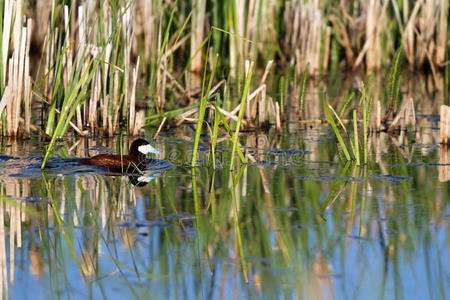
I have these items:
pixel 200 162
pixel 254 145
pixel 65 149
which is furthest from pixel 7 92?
pixel 254 145

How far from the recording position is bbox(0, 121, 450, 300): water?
3904 millimetres

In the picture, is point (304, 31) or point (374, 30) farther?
point (374, 30)

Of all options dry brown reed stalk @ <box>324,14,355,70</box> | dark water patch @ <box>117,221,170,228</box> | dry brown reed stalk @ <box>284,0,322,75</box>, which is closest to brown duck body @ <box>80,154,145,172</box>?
dark water patch @ <box>117,221,170,228</box>

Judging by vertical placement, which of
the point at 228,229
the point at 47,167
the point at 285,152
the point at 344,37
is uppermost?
the point at 344,37

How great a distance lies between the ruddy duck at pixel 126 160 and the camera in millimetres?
6441

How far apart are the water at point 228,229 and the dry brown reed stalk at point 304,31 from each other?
5645 millimetres

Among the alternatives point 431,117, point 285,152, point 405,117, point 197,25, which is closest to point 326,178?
point 285,152

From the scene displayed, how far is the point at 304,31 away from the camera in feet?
41.0

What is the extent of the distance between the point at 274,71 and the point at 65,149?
6912mm

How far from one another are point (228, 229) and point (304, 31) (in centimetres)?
822

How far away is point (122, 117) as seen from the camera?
8227 millimetres

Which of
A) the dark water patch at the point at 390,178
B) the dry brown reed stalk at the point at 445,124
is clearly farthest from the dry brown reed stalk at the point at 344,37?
the dark water patch at the point at 390,178

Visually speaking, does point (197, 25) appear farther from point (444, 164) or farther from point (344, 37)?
point (444, 164)

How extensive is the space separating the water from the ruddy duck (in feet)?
0.36
